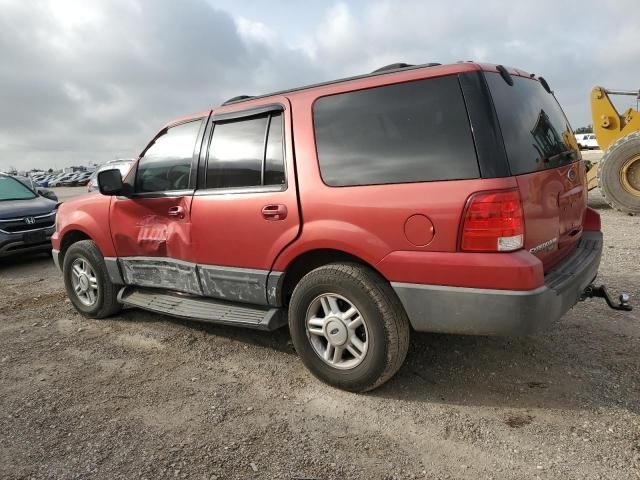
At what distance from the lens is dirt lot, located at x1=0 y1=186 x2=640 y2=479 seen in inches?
96.7

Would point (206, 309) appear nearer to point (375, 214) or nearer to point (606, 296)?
point (375, 214)

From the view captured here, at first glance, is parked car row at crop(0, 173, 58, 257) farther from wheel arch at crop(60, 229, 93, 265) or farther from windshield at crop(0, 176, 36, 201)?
wheel arch at crop(60, 229, 93, 265)

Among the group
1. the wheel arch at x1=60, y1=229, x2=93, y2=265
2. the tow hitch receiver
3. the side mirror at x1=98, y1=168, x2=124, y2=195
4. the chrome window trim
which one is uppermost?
the side mirror at x1=98, y1=168, x2=124, y2=195

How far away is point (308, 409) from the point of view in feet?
9.78

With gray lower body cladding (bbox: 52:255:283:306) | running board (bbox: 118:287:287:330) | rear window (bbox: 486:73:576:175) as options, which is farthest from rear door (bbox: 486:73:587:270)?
running board (bbox: 118:287:287:330)

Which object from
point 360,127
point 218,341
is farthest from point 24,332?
point 360,127

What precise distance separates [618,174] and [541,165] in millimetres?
7270

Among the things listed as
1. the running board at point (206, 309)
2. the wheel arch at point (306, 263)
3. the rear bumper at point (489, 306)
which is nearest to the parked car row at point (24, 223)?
the running board at point (206, 309)

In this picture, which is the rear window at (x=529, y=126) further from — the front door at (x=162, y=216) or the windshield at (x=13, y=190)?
the windshield at (x=13, y=190)

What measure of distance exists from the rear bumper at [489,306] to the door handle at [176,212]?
6.12 ft

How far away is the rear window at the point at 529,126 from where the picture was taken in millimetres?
2682

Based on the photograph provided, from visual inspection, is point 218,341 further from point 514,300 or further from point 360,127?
point 514,300

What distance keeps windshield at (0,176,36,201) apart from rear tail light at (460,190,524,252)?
8474 millimetres

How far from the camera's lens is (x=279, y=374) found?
3453 mm
